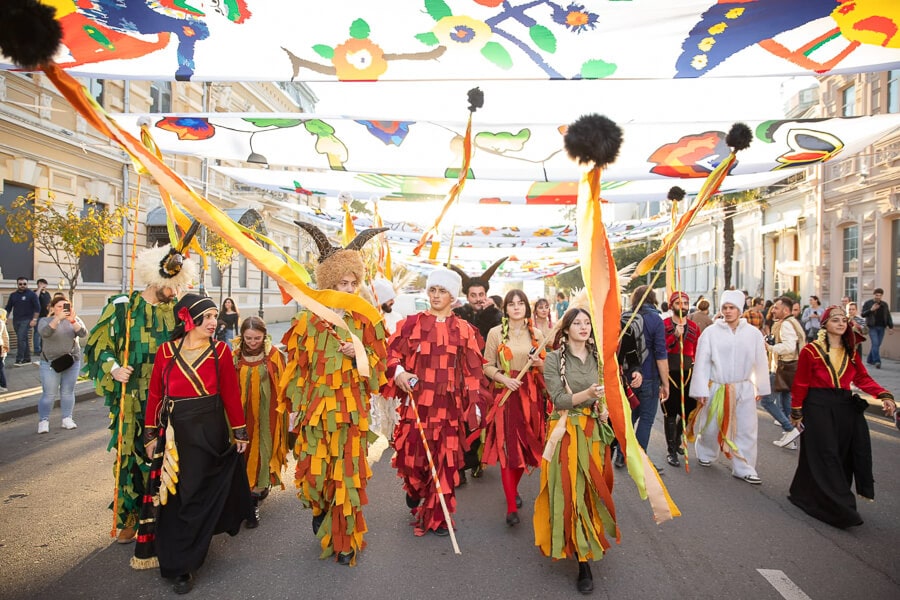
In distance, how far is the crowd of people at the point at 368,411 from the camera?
3346mm

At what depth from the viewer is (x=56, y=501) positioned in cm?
443

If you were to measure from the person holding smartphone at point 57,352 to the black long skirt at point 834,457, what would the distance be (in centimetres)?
786

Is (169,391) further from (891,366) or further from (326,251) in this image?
(891,366)

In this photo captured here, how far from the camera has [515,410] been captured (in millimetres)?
4422

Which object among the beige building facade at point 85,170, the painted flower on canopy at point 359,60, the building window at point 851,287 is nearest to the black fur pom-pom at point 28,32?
the painted flower on canopy at point 359,60

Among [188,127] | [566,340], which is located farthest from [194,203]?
[188,127]

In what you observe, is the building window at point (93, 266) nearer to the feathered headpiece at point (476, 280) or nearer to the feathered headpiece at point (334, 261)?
the feathered headpiece at point (476, 280)

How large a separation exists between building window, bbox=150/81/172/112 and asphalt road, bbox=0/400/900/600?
16.5 metres

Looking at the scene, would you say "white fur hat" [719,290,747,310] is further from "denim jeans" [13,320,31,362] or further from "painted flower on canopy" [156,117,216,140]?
"denim jeans" [13,320,31,362]

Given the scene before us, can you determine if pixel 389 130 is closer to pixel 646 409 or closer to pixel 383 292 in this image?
pixel 383 292

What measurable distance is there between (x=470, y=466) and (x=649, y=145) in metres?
3.64

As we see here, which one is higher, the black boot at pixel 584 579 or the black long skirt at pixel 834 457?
the black long skirt at pixel 834 457

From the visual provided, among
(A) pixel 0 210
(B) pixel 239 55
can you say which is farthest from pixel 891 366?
(A) pixel 0 210

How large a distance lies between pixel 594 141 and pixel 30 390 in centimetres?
1039
